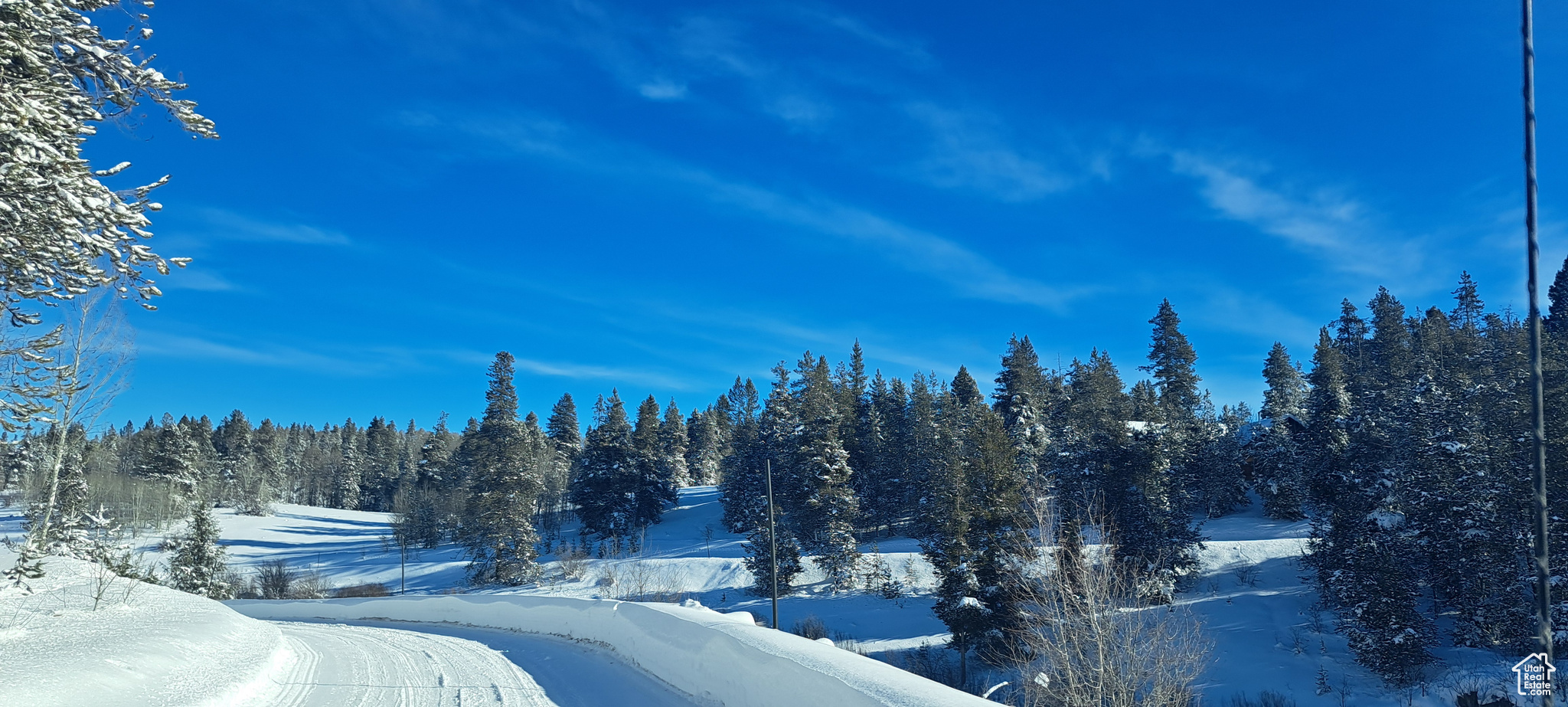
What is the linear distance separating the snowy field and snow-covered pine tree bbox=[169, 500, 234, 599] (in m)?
7.40

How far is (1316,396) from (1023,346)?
23.8 m

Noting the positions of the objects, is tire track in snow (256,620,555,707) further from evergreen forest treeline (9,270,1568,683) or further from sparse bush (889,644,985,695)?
sparse bush (889,644,985,695)

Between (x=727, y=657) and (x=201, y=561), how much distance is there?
4141 centimetres

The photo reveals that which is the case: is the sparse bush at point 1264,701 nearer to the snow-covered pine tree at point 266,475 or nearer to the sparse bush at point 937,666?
the sparse bush at point 937,666

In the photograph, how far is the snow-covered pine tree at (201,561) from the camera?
125 feet

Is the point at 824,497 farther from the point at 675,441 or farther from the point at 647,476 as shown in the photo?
the point at 675,441

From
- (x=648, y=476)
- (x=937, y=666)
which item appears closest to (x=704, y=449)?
(x=648, y=476)

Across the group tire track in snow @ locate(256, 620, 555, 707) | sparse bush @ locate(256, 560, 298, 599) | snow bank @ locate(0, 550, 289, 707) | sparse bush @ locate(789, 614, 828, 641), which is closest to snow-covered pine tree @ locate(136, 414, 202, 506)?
sparse bush @ locate(256, 560, 298, 599)

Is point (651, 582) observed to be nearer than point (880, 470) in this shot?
Yes

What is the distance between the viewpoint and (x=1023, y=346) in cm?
7169

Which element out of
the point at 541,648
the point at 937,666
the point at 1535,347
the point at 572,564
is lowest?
the point at 937,666

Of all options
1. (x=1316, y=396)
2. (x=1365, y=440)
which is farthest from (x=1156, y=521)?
(x=1316, y=396)

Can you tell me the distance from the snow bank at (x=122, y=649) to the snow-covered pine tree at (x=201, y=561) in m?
26.0

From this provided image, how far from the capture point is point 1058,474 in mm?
51500
